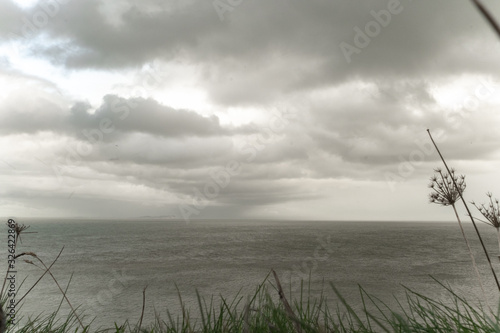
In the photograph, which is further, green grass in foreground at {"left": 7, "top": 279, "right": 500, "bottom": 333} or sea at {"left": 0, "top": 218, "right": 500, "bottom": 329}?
sea at {"left": 0, "top": 218, "right": 500, "bottom": 329}

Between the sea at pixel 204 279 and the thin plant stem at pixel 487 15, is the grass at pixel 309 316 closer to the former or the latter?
the thin plant stem at pixel 487 15

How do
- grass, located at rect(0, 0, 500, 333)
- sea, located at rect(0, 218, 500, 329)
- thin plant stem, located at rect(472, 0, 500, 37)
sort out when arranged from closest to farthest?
1. thin plant stem, located at rect(472, 0, 500, 37)
2. grass, located at rect(0, 0, 500, 333)
3. sea, located at rect(0, 218, 500, 329)

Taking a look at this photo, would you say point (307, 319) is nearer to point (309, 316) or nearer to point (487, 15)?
point (309, 316)

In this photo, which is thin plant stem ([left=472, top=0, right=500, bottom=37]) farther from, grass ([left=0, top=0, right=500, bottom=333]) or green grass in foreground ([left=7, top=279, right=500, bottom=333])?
green grass in foreground ([left=7, top=279, right=500, bottom=333])

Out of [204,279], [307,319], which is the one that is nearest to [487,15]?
[307,319]

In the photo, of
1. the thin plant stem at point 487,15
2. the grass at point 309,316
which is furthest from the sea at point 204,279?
the thin plant stem at point 487,15

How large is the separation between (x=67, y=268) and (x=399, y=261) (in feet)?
173

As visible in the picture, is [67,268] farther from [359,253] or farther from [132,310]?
[359,253]

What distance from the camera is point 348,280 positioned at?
42.0 metres

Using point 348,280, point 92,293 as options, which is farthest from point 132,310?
point 348,280

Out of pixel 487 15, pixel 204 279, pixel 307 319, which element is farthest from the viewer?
pixel 204 279

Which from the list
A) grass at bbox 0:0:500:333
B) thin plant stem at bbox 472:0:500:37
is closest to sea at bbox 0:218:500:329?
grass at bbox 0:0:500:333

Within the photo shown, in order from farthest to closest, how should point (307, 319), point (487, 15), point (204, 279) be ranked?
1. point (204, 279)
2. point (307, 319)
3. point (487, 15)

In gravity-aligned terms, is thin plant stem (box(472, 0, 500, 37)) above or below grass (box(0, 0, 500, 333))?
above
